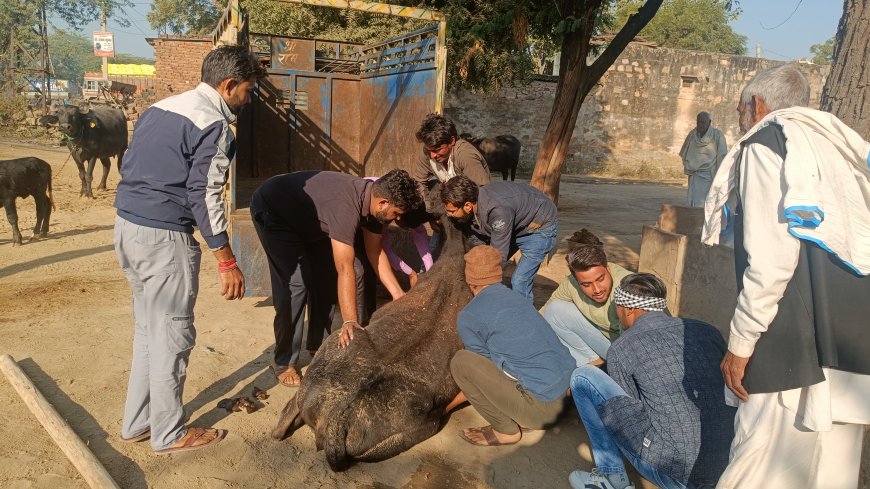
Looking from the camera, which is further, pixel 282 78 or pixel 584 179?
pixel 584 179

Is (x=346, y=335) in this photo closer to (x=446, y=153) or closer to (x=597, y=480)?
(x=597, y=480)

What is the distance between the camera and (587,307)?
12.9ft

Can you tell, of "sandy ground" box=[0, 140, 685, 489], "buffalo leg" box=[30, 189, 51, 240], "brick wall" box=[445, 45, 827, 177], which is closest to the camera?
"sandy ground" box=[0, 140, 685, 489]

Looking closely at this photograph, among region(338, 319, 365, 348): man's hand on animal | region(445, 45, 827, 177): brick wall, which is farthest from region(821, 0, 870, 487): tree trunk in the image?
region(445, 45, 827, 177): brick wall

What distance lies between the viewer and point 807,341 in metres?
2.10

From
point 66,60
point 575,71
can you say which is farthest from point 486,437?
point 66,60

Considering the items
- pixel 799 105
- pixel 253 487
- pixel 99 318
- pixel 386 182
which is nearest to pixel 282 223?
pixel 386 182

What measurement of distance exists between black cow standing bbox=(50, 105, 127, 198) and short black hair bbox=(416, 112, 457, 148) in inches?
337

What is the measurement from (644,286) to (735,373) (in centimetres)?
82

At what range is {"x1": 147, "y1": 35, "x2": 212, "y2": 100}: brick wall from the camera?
19781 millimetres

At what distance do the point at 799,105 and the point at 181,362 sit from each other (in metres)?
2.98

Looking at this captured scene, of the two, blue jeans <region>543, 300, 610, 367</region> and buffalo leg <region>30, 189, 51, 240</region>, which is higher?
blue jeans <region>543, 300, 610, 367</region>

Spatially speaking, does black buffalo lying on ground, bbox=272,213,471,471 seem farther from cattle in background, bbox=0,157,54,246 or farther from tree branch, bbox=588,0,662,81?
cattle in background, bbox=0,157,54,246

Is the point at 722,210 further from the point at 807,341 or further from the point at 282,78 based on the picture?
the point at 282,78
